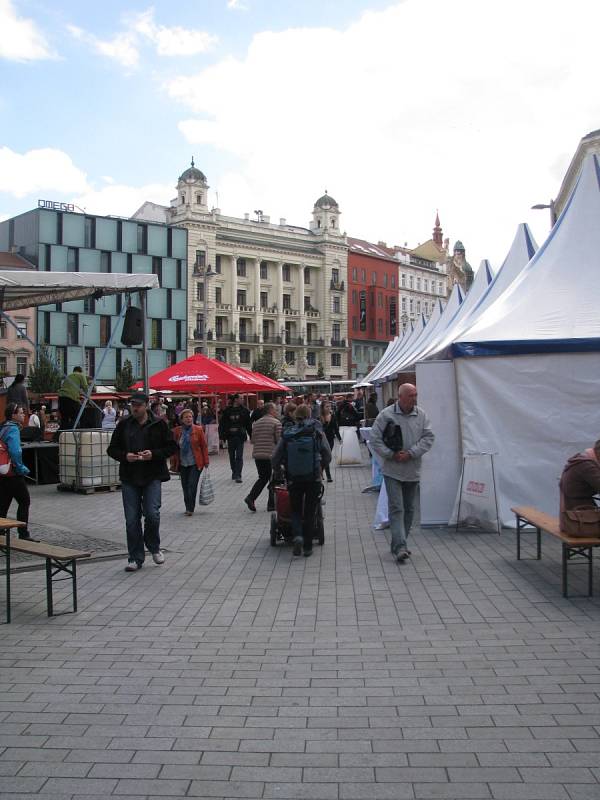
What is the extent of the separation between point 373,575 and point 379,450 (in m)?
1.36

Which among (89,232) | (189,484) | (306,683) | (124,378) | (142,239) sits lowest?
(306,683)

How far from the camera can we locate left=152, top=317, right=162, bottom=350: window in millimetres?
78312

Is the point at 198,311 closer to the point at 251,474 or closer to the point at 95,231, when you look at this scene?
the point at 95,231

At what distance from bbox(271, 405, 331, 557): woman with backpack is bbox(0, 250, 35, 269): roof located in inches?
2455

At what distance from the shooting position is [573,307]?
1105cm

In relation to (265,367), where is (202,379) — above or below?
below

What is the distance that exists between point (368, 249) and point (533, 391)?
311 ft

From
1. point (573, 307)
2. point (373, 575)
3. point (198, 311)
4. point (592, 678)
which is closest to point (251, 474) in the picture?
point (573, 307)

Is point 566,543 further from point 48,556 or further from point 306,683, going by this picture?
point 48,556

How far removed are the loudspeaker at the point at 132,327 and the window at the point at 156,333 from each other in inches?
2525

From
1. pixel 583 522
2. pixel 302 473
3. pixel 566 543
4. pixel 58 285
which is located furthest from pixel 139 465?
pixel 58 285

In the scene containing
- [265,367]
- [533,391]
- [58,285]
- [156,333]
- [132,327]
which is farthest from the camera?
[265,367]

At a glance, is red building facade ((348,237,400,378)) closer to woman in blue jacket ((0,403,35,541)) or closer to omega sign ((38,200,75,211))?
omega sign ((38,200,75,211))

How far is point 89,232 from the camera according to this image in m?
73.7
